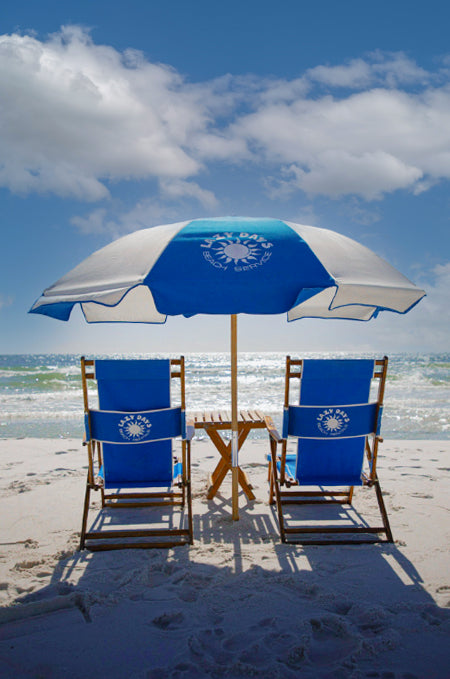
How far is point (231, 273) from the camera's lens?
2613 millimetres

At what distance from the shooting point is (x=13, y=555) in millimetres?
2873

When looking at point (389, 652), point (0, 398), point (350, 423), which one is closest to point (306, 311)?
point (350, 423)

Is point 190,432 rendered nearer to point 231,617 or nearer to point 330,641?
point 231,617

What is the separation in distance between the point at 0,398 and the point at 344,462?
50.8 feet

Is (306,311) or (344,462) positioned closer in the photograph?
(344,462)

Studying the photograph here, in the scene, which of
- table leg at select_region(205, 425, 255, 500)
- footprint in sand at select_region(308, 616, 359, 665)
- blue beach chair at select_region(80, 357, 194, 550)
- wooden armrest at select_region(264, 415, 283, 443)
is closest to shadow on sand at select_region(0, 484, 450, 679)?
footprint in sand at select_region(308, 616, 359, 665)

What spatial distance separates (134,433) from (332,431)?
58.8 inches

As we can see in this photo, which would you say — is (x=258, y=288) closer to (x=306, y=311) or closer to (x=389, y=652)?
(x=306, y=311)

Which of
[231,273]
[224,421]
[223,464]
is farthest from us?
[223,464]

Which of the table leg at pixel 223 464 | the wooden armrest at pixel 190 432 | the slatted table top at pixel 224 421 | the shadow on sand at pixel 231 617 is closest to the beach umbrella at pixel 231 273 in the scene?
the wooden armrest at pixel 190 432

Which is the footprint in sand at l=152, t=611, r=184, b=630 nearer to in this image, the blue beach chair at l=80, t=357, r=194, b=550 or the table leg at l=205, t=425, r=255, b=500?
the blue beach chair at l=80, t=357, r=194, b=550

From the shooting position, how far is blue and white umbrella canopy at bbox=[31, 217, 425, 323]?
2.56 meters

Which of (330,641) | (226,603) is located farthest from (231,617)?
(330,641)

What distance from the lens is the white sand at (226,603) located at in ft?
6.11
